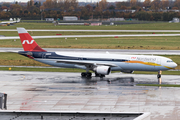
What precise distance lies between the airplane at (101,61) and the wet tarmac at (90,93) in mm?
1679

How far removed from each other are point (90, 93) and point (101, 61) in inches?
418

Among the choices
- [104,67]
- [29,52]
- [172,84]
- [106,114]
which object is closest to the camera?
[106,114]

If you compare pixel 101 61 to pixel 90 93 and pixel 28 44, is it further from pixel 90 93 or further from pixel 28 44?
pixel 28 44

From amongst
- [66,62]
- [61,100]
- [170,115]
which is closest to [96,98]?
[61,100]

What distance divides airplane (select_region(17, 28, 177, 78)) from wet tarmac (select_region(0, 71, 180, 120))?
1.68 metres

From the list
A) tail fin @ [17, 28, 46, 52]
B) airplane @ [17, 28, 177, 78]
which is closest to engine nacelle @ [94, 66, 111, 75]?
airplane @ [17, 28, 177, 78]

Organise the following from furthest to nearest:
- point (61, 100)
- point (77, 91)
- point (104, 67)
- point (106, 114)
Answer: point (104, 67)
point (77, 91)
point (61, 100)
point (106, 114)

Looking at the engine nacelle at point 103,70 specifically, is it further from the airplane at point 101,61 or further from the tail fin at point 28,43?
the tail fin at point 28,43

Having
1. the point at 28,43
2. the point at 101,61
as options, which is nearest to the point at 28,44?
the point at 28,43

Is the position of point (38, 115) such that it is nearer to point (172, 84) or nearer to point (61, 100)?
point (61, 100)

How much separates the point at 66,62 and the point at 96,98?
12898 millimetres

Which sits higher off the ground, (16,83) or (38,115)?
(38,115)

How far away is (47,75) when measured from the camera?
5003 cm

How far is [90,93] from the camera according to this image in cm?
3769
